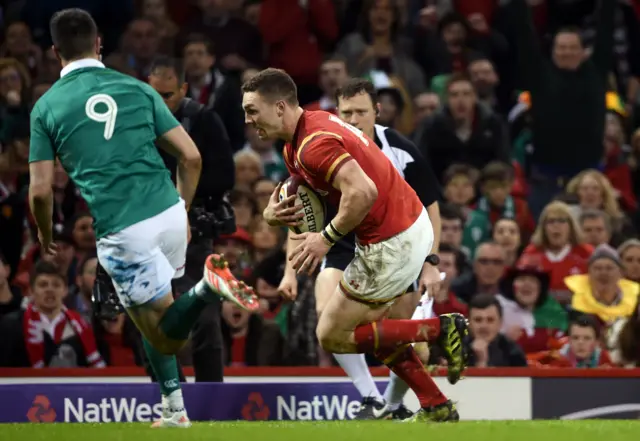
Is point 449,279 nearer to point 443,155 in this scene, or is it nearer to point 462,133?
point 443,155

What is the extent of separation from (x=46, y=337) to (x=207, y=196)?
219 cm

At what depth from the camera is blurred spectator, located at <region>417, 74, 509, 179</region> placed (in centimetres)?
1538

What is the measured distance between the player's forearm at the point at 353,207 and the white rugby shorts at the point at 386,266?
0.47 metres

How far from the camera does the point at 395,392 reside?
998 cm

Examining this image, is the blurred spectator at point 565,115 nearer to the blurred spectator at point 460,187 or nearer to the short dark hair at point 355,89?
the blurred spectator at point 460,187

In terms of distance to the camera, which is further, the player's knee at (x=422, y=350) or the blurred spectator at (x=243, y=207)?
the blurred spectator at (x=243, y=207)

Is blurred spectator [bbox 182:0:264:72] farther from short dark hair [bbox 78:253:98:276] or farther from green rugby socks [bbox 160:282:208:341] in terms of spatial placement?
green rugby socks [bbox 160:282:208:341]

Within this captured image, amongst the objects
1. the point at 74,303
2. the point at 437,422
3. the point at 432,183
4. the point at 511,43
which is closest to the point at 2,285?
the point at 74,303

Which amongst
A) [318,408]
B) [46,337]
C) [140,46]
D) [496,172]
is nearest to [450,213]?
[496,172]

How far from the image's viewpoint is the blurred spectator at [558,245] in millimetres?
13844

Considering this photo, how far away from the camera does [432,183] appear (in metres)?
10.1

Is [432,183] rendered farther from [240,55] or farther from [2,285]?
[240,55]

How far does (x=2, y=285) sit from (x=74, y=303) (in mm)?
656

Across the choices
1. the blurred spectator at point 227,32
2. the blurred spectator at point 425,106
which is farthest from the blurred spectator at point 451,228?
the blurred spectator at point 227,32
